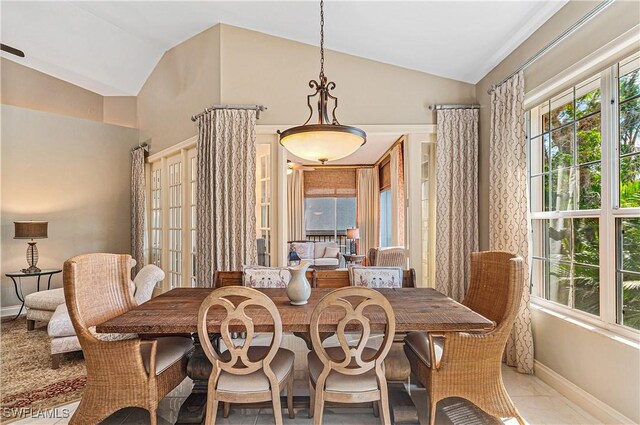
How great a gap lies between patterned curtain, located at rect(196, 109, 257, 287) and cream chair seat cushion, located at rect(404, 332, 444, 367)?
6.71 ft

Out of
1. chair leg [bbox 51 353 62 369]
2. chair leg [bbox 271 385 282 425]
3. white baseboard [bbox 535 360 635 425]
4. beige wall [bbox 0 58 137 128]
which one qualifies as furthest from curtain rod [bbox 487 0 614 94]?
beige wall [bbox 0 58 137 128]

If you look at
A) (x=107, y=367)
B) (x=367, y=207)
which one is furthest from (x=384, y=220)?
(x=107, y=367)

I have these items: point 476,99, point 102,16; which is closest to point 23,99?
point 102,16

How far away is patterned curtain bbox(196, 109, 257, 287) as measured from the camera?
3.81m

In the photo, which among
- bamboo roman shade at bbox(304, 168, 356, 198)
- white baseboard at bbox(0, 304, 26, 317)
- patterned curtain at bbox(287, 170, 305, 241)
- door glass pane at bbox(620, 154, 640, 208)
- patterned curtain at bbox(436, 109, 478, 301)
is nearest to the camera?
door glass pane at bbox(620, 154, 640, 208)

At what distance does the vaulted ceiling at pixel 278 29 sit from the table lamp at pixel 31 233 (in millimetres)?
2182

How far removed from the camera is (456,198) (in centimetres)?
368

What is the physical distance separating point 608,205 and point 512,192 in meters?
0.78

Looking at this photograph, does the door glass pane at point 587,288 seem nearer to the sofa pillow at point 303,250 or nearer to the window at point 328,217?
the sofa pillow at point 303,250

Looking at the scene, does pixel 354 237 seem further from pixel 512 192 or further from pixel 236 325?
pixel 236 325

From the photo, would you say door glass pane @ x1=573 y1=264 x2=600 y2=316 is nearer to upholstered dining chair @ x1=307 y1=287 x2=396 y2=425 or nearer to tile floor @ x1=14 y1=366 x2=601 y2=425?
tile floor @ x1=14 y1=366 x2=601 y2=425

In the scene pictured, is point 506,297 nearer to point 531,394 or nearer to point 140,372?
point 531,394

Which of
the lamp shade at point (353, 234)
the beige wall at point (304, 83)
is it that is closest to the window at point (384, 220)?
the lamp shade at point (353, 234)

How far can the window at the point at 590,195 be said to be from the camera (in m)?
2.08
